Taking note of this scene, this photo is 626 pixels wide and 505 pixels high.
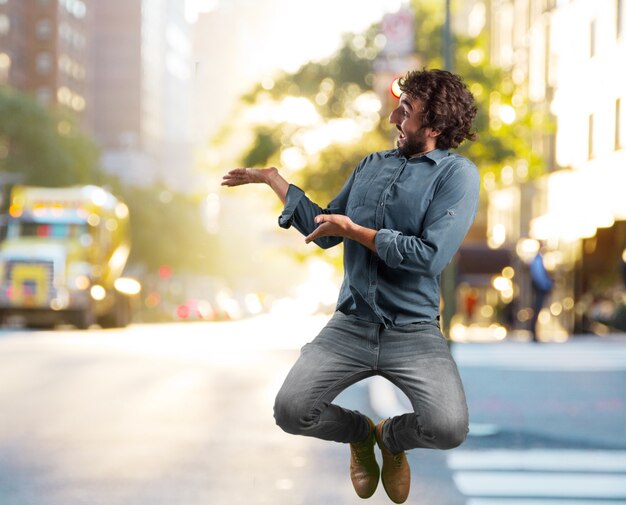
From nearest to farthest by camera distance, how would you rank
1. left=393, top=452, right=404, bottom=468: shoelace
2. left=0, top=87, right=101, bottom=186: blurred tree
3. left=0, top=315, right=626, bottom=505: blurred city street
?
left=393, top=452, right=404, bottom=468: shoelace → left=0, top=315, right=626, bottom=505: blurred city street → left=0, top=87, right=101, bottom=186: blurred tree

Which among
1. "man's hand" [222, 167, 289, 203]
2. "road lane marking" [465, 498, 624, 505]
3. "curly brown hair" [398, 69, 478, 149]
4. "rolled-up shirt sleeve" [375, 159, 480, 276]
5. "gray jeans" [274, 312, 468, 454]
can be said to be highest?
"curly brown hair" [398, 69, 478, 149]

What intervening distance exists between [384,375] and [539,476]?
574cm

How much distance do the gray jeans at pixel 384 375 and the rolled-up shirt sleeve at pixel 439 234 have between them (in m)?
→ 0.30

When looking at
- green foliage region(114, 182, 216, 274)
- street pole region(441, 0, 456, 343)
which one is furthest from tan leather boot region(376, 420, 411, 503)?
green foliage region(114, 182, 216, 274)

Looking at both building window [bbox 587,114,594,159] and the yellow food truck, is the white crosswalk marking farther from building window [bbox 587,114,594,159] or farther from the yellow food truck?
building window [bbox 587,114,594,159]

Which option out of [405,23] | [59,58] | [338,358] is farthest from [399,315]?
[59,58]

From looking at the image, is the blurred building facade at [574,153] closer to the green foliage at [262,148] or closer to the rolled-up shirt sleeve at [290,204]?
the green foliage at [262,148]

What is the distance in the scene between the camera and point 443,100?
16.4 ft

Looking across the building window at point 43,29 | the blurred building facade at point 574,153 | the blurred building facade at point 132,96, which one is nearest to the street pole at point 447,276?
the blurred building facade at point 574,153

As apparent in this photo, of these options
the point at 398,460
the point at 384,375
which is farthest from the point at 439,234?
the point at 398,460

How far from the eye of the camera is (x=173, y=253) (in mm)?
94062

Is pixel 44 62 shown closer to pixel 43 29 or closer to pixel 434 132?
pixel 43 29

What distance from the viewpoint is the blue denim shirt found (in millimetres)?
4910

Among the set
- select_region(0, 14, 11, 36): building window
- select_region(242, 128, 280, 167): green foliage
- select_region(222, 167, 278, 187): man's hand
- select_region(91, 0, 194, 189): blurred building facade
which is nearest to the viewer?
select_region(222, 167, 278, 187): man's hand
